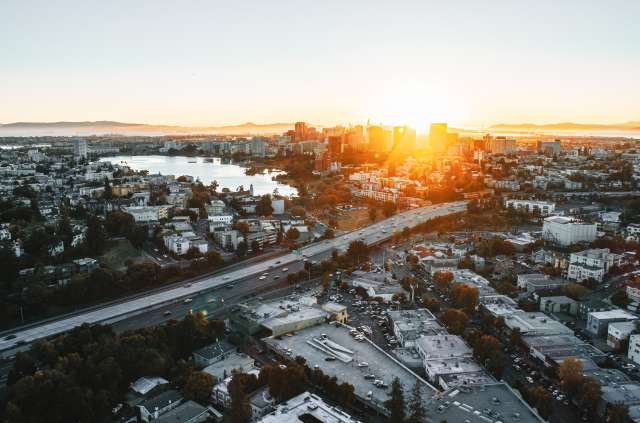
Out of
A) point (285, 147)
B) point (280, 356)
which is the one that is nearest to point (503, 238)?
point (280, 356)

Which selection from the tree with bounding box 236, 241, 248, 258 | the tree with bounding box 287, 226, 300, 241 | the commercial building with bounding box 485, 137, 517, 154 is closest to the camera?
the tree with bounding box 236, 241, 248, 258

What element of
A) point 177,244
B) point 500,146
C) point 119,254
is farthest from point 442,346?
point 500,146

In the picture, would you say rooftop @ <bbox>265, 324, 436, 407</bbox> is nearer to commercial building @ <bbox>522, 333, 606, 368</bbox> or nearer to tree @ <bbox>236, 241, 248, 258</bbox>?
commercial building @ <bbox>522, 333, 606, 368</bbox>

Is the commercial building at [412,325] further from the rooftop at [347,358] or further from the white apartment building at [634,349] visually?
the white apartment building at [634,349]

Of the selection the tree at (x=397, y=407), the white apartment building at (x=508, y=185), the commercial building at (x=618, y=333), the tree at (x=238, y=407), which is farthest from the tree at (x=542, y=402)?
the white apartment building at (x=508, y=185)

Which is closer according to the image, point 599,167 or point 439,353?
point 439,353

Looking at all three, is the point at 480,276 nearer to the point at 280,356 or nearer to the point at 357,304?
the point at 357,304

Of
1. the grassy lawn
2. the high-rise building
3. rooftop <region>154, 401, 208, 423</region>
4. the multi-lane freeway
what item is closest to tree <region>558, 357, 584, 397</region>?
rooftop <region>154, 401, 208, 423</region>

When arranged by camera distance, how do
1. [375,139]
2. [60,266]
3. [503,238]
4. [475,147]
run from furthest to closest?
1. [375,139]
2. [475,147]
3. [503,238]
4. [60,266]
